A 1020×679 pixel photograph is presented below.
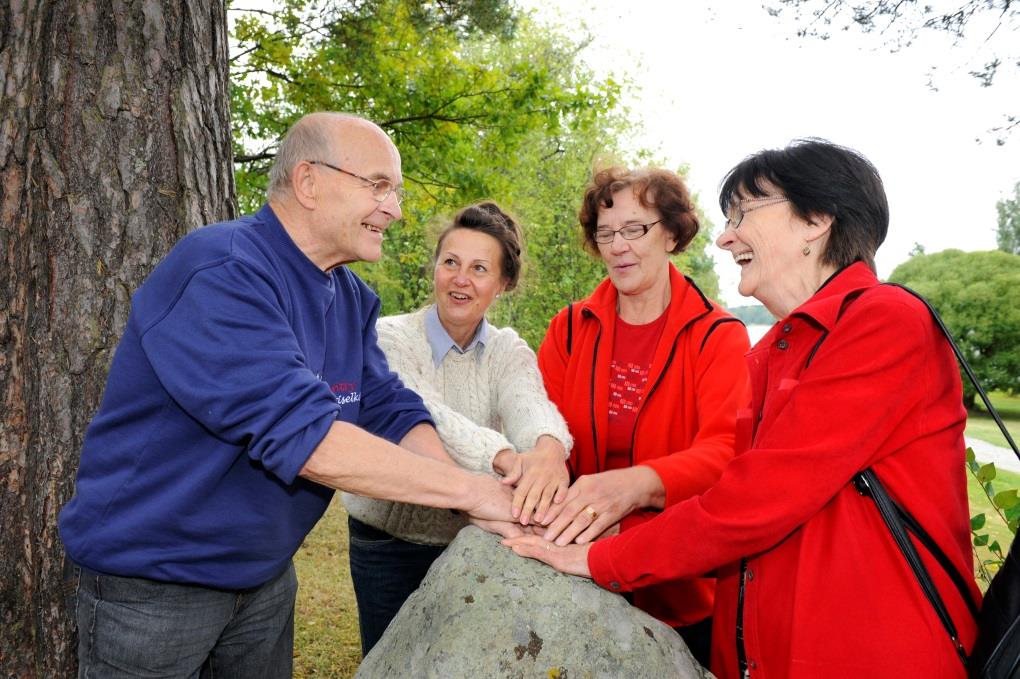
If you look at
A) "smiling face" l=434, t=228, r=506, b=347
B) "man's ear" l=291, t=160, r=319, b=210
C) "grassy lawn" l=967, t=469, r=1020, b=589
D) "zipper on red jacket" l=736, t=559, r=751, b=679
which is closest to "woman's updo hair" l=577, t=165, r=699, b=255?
"smiling face" l=434, t=228, r=506, b=347

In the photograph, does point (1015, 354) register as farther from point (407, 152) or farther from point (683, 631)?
point (683, 631)

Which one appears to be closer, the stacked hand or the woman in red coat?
the woman in red coat

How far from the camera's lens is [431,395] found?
3223 millimetres

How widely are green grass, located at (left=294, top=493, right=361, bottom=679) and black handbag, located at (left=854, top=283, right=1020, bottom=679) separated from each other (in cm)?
437

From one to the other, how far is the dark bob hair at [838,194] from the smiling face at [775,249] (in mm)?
34

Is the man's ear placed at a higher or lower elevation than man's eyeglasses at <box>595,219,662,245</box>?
higher

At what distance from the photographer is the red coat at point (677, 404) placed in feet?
9.59

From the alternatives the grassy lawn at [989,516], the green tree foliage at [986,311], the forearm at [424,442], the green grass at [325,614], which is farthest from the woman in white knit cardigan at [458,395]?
the green tree foliage at [986,311]

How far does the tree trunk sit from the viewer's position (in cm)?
315

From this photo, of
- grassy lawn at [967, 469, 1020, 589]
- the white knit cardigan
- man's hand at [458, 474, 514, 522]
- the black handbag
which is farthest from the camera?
grassy lawn at [967, 469, 1020, 589]

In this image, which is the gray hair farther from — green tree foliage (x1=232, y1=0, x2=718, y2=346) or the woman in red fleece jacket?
green tree foliage (x1=232, y1=0, x2=718, y2=346)

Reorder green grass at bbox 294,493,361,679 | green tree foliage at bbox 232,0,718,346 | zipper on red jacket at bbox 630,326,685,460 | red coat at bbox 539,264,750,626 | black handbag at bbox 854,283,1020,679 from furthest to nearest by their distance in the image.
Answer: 1. green tree foliage at bbox 232,0,718,346
2. green grass at bbox 294,493,361,679
3. zipper on red jacket at bbox 630,326,685,460
4. red coat at bbox 539,264,750,626
5. black handbag at bbox 854,283,1020,679

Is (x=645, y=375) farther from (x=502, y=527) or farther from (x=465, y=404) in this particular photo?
(x=502, y=527)

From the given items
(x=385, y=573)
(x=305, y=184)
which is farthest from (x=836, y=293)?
(x=385, y=573)
